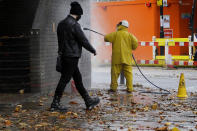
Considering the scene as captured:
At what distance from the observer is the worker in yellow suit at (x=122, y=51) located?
38.3 feet

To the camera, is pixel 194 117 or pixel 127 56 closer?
pixel 194 117

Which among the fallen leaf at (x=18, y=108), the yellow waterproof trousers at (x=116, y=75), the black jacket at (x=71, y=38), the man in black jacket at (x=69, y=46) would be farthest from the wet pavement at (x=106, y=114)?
the black jacket at (x=71, y=38)

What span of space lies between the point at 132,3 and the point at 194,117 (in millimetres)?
18193

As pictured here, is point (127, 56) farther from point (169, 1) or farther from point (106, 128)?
point (169, 1)

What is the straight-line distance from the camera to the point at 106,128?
6.84 m

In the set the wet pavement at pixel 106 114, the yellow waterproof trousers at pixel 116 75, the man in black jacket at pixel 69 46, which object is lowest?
the wet pavement at pixel 106 114

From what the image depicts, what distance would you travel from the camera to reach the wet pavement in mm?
7033

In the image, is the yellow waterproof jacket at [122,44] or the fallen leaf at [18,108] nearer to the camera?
the fallen leaf at [18,108]

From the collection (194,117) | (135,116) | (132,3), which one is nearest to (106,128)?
(135,116)

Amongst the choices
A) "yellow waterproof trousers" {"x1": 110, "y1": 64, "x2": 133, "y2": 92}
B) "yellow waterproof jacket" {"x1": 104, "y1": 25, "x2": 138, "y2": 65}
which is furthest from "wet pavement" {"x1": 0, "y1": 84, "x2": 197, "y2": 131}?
"yellow waterproof jacket" {"x1": 104, "y1": 25, "x2": 138, "y2": 65}

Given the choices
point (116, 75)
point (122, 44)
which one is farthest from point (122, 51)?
point (116, 75)

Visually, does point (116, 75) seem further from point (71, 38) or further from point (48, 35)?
point (71, 38)

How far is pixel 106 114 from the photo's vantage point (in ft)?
26.7

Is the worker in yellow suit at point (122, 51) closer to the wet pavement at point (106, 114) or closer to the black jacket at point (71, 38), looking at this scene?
the wet pavement at point (106, 114)
